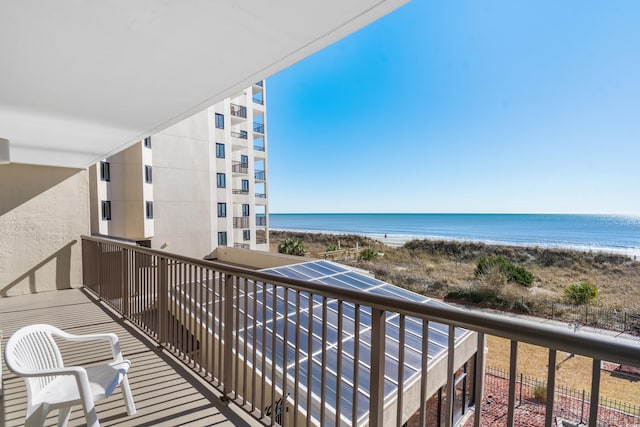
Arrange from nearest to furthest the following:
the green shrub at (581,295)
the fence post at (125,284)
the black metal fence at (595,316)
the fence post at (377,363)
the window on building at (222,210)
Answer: the fence post at (377,363), the fence post at (125,284), the black metal fence at (595,316), the green shrub at (581,295), the window on building at (222,210)

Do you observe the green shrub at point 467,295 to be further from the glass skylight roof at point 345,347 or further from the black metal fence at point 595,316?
the glass skylight roof at point 345,347

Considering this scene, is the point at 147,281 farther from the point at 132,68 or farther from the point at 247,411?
the point at 132,68

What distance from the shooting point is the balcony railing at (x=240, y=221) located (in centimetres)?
2055

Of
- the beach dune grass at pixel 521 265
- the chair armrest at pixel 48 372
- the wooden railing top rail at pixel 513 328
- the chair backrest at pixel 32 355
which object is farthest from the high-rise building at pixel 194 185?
the wooden railing top rail at pixel 513 328

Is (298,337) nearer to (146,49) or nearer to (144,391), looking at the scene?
(144,391)

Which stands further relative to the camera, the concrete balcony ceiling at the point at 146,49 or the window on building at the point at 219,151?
the window on building at the point at 219,151

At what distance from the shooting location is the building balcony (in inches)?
42.0

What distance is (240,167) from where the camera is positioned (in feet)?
69.6

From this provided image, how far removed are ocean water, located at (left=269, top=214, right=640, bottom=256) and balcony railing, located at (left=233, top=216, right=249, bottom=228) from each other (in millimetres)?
21373

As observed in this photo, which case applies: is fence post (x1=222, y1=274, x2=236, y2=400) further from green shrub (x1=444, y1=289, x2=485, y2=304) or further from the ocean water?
the ocean water

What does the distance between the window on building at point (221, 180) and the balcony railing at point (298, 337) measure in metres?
13.8

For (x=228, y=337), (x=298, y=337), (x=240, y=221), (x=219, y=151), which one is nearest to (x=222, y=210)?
(x=240, y=221)

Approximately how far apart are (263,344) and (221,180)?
60.0 feet

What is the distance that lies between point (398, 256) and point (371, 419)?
90.7 feet
